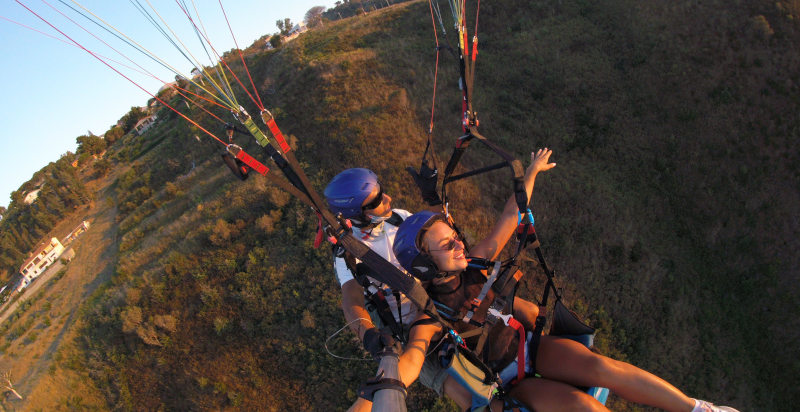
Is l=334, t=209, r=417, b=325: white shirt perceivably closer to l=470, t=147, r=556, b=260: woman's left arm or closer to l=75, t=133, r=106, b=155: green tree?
l=470, t=147, r=556, b=260: woman's left arm

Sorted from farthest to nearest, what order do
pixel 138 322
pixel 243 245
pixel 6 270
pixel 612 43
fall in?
pixel 6 270 < pixel 612 43 < pixel 243 245 < pixel 138 322

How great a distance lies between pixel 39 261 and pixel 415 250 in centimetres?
4246

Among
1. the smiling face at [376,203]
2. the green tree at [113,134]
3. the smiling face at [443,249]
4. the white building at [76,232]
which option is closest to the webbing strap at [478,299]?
the smiling face at [443,249]

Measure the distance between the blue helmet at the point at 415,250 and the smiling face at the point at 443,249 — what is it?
65mm

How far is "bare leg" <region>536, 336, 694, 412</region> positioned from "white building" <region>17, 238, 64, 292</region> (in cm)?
3888

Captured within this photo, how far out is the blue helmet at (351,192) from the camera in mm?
4395

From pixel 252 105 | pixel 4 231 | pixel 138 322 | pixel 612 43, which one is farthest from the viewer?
pixel 4 231

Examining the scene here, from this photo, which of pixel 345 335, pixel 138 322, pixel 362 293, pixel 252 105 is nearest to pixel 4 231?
pixel 252 105

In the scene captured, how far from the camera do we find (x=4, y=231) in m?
39.9

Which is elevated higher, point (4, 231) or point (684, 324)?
point (4, 231)

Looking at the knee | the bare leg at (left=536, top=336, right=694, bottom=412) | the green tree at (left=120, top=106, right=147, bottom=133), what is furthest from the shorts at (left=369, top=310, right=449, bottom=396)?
the green tree at (left=120, top=106, right=147, bottom=133)

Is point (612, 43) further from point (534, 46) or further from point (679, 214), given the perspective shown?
point (679, 214)

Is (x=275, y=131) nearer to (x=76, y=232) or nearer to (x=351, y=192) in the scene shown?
(x=351, y=192)

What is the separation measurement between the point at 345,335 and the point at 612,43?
20.4 meters
